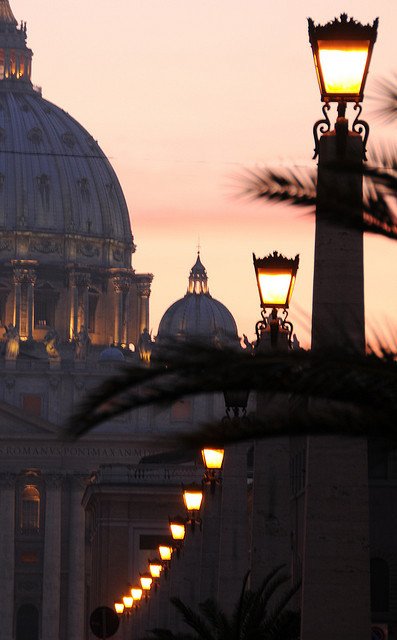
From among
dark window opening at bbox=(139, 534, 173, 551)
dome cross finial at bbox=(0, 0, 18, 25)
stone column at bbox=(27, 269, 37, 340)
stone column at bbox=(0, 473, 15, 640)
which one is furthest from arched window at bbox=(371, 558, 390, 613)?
dome cross finial at bbox=(0, 0, 18, 25)

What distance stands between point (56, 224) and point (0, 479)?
35.6 metres

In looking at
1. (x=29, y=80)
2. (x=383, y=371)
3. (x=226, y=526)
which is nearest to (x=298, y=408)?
(x=383, y=371)

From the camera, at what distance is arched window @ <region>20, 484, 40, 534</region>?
13712cm

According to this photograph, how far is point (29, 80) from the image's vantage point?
178625 mm

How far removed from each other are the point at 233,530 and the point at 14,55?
156073 mm

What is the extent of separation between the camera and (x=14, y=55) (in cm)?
17812

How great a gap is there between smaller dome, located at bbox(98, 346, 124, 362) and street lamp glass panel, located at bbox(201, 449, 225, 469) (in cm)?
12050

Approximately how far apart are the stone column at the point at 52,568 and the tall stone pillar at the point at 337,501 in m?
117

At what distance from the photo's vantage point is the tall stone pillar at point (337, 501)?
13.8 m

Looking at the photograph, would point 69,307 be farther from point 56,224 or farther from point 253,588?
point 253,588

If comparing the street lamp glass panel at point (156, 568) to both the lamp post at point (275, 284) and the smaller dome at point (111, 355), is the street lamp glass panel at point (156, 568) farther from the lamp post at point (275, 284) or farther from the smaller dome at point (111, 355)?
the smaller dome at point (111, 355)

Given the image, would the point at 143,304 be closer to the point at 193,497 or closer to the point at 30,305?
the point at 30,305

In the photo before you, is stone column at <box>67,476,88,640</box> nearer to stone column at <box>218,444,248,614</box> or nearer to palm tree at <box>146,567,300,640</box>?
stone column at <box>218,444,248,614</box>

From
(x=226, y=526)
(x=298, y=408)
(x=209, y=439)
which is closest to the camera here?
(x=209, y=439)
